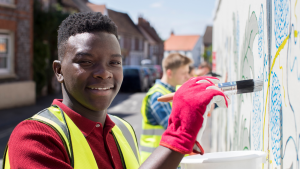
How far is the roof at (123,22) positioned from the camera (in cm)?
3788

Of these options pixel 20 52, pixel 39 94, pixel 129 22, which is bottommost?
pixel 39 94

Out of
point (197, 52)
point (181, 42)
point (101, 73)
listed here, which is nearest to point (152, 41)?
point (197, 52)

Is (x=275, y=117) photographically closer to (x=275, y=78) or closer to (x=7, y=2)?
(x=275, y=78)

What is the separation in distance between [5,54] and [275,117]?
11813 millimetres

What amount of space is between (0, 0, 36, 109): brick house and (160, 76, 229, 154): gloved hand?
10830 millimetres

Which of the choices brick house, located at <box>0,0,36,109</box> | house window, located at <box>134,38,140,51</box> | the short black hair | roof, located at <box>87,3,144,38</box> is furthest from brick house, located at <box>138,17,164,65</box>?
the short black hair

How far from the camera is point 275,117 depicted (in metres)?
1.30

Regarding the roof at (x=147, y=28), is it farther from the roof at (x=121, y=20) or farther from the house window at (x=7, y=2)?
the house window at (x=7, y=2)

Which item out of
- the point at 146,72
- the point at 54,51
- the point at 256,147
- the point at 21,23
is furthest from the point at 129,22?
the point at 256,147

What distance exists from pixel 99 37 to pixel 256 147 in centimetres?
100

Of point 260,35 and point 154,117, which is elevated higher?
point 260,35

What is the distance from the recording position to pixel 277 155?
1.29 m

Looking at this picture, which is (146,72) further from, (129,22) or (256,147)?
(129,22)

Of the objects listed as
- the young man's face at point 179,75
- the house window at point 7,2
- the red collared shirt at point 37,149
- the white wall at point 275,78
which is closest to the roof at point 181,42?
the house window at point 7,2
